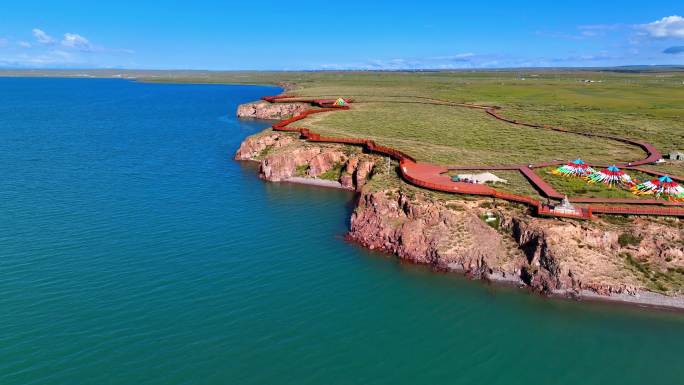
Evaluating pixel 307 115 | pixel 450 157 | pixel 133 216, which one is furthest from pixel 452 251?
pixel 307 115

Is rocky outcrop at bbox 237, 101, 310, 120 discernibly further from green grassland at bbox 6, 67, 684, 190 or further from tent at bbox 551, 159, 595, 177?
tent at bbox 551, 159, 595, 177

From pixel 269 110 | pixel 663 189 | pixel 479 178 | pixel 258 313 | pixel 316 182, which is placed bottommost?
pixel 258 313

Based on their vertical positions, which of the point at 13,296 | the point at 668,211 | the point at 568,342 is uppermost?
the point at 668,211

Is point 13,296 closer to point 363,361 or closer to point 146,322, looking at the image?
point 146,322

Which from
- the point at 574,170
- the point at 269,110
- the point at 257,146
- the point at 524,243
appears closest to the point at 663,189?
the point at 574,170

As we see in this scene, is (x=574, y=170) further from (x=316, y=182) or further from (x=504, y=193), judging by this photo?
(x=316, y=182)
